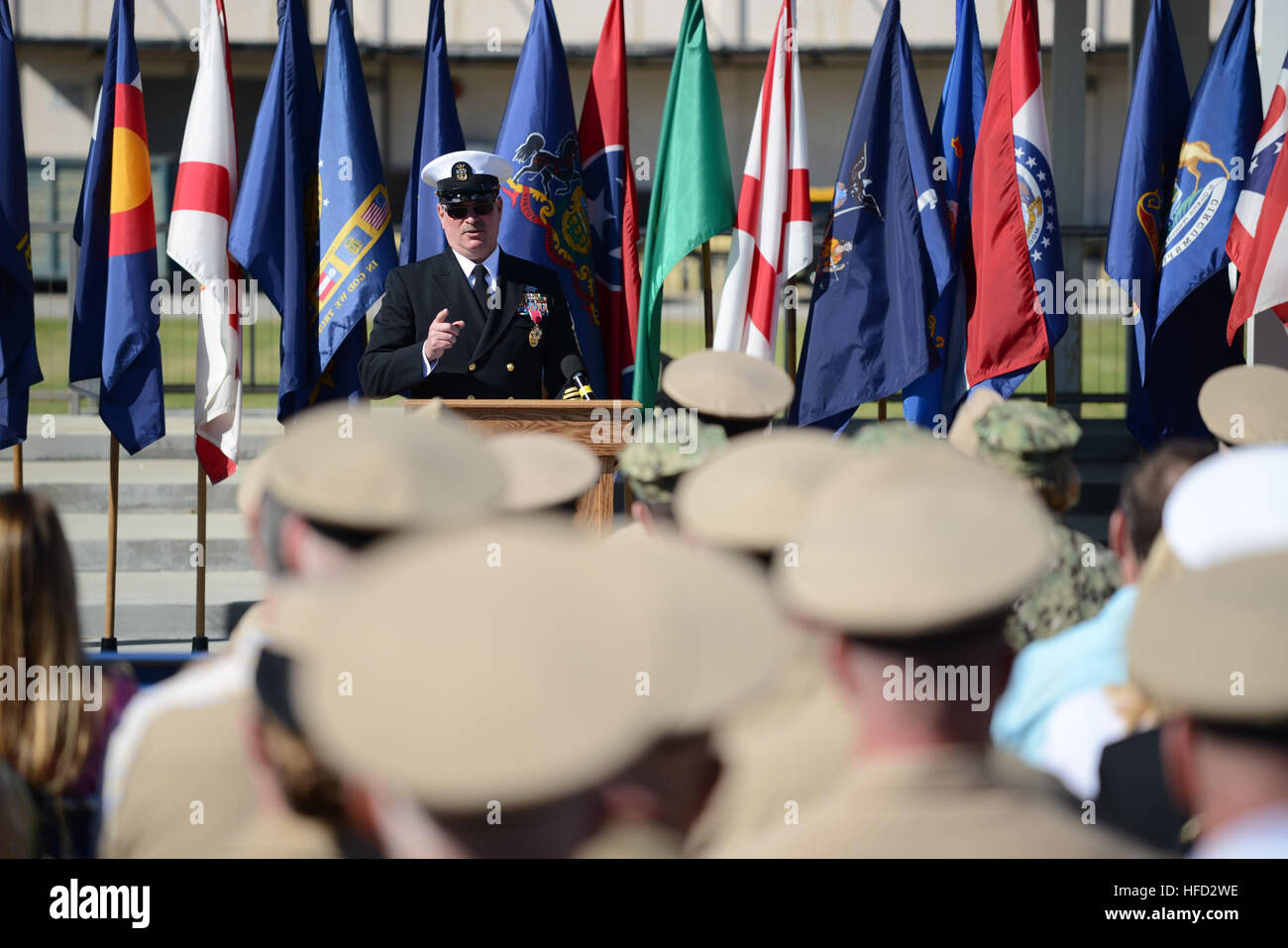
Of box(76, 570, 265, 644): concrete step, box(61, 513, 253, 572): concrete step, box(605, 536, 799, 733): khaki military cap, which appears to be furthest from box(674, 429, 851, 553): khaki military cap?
box(61, 513, 253, 572): concrete step

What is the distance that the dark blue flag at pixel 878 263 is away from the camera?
581cm

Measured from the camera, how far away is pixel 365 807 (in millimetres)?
1316

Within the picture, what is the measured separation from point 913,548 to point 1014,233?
4668mm

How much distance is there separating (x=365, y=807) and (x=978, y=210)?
5040 mm

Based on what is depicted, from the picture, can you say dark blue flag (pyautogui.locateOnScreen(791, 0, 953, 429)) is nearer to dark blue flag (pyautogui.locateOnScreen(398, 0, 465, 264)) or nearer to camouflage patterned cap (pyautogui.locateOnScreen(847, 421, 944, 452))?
dark blue flag (pyautogui.locateOnScreen(398, 0, 465, 264))

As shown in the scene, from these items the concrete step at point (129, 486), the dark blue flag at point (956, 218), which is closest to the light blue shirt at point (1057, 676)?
the dark blue flag at point (956, 218)

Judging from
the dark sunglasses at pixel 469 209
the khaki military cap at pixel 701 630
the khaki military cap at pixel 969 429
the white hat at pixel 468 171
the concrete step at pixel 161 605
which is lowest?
the concrete step at pixel 161 605

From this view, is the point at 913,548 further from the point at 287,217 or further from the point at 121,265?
the point at 121,265

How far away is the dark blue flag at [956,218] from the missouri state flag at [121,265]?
3.24 metres

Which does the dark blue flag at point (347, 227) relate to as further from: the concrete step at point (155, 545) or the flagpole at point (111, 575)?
the concrete step at point (155, 545)

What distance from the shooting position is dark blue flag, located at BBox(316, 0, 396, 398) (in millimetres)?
5855

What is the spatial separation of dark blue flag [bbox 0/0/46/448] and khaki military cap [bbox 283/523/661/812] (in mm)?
5151

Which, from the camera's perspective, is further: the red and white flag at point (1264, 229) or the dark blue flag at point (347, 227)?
the dark blue flag at point (347, 227)

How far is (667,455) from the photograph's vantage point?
290 cm
